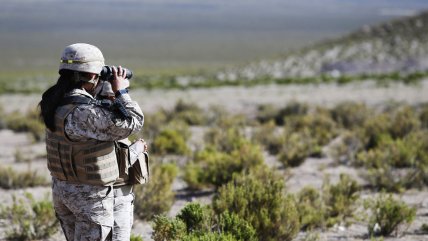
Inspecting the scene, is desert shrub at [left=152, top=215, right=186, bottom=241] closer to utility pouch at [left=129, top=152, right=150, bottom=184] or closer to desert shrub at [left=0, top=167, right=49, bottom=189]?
utility pouch at [left=129, top=152, right=150, bottom=184]

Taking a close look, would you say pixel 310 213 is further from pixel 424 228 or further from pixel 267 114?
pixel 267 114

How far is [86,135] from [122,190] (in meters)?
0.55

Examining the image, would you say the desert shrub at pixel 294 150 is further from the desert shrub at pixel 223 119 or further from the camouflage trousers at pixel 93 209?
the camouflage trousers at pixel 93 209

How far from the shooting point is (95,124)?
4.00m

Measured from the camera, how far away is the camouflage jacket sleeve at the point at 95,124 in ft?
13.1

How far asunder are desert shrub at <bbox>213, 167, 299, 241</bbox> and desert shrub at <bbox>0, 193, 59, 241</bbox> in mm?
1741

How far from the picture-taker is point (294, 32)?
97.7m

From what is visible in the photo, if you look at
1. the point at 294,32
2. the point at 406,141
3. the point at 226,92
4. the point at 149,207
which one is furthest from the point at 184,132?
the point at 294,32

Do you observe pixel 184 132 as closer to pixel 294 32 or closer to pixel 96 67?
pixel 96 67

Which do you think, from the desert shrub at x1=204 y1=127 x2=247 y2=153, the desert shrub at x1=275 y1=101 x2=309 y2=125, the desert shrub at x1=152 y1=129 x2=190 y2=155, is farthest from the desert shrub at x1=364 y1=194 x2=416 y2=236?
the desert shrub at x1=275 y1=101 x2=309 y2=125

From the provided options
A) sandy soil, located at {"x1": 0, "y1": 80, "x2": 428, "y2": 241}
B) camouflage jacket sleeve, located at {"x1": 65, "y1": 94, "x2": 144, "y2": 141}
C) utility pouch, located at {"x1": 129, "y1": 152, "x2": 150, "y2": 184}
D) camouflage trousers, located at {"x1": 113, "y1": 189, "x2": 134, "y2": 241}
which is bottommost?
sandy soil, located at {"x1": 0, "y1": 80, "x2": 428, "y2": 241}

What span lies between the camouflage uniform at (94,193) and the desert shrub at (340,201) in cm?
336

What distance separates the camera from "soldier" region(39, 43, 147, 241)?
4039 mm

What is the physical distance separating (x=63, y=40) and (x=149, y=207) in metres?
74.0
